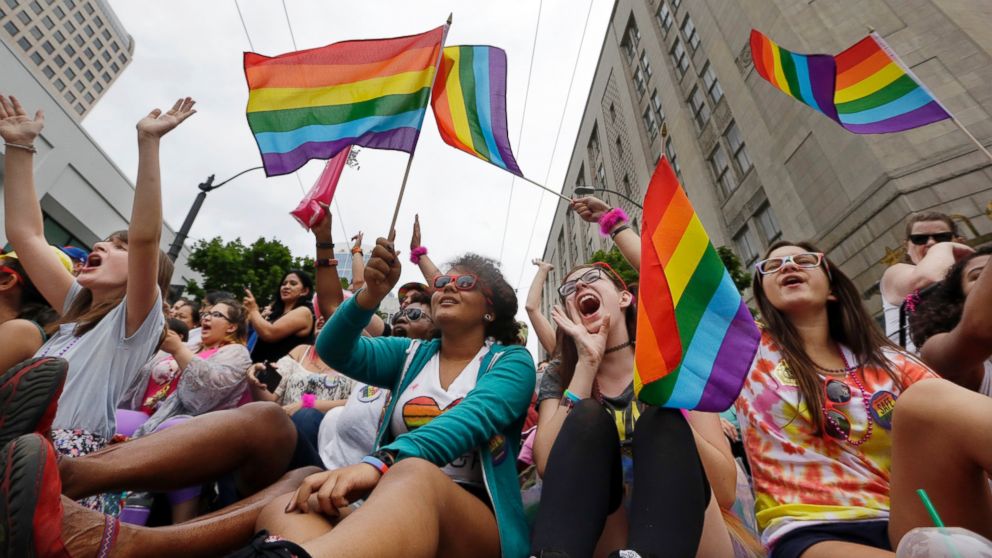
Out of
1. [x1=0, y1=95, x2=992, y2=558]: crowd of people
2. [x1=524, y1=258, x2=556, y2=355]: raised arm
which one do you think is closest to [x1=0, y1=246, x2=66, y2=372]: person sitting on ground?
[x1=0, y1=95, x2=992, y2=558]: crowd of people

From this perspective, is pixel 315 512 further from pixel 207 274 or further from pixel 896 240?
pixel 207 274

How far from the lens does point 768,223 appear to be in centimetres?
1509

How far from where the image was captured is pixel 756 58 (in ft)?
16.3

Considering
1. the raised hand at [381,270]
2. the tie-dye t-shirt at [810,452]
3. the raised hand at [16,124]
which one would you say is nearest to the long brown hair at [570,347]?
the tie-dye t-shirt at [810,452]

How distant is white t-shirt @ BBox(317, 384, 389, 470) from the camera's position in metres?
2.86

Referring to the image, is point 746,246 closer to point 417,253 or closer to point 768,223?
point 768,223

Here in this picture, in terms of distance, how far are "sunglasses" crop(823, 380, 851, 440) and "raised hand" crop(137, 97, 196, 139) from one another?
138 inches

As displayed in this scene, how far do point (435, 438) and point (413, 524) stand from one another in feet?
1.47

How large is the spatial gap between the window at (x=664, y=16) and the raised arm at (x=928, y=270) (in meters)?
21.9

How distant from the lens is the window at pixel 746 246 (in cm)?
1589

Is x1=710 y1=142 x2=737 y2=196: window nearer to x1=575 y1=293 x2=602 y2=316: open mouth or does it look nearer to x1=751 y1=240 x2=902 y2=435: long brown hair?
x1=751 y1=240 x2=902 y2=435: long brown hair

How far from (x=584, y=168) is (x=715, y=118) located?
1812cm

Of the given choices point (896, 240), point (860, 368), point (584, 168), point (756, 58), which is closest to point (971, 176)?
point (896, 240)

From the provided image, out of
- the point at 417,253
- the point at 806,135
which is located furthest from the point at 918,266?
the point at 806,135
